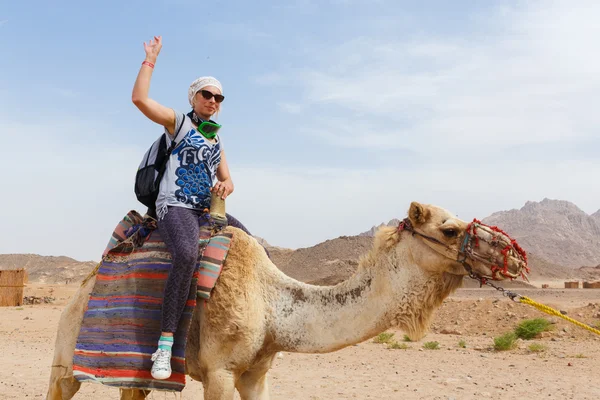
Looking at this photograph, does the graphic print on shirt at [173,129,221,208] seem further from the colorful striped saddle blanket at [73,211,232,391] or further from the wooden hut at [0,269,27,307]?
the wooden hut at [0,269,27,307]

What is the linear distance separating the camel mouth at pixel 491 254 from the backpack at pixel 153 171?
8.03 feet

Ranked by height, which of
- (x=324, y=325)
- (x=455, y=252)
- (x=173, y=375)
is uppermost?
(x=455, y=252)

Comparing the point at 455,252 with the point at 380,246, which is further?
the point at 380,246

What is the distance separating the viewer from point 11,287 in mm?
27016

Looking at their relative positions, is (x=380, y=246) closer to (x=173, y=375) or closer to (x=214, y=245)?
(x=214, y=245)

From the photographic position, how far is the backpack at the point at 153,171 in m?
5.02

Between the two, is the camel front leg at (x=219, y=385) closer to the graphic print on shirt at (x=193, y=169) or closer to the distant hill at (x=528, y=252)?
the graphic print on shirt at (x=193, y=169)

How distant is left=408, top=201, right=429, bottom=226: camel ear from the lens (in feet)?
14.6

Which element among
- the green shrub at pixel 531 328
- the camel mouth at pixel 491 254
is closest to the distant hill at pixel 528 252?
the camel mouth at pixel 491 254

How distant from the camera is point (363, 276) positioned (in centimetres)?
466

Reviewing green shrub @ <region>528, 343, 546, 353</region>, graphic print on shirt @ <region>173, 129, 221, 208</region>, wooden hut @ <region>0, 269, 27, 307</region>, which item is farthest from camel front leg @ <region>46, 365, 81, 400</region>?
wooden hut @ <region>0, 269, 27, 307</region>

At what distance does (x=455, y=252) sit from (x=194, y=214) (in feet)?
7.04

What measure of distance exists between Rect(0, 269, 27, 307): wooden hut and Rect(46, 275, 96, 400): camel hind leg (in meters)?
23.8

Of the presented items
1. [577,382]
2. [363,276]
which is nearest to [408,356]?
[577,382]
